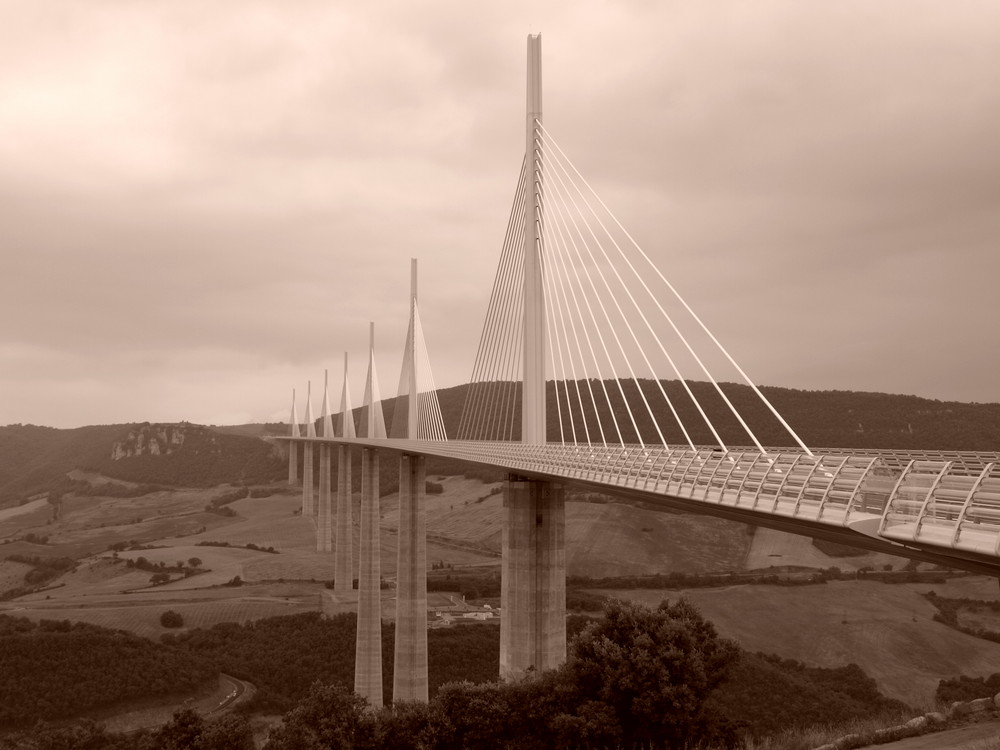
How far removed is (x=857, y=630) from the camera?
44.9 metres

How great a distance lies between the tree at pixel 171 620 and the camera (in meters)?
49.2

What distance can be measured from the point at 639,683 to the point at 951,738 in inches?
257

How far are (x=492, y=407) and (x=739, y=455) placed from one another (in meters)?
21.4

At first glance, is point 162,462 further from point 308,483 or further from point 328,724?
point 328,724

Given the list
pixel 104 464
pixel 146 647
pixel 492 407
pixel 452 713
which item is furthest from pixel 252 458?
pixel 452 713

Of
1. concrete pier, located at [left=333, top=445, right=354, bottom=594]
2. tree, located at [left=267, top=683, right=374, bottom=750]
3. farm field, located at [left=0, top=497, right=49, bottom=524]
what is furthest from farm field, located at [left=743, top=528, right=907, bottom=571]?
farm field, located at [left=0, top=497, right=49, bottom=524]

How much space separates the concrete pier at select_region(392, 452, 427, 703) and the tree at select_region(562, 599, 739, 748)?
16.3 meters

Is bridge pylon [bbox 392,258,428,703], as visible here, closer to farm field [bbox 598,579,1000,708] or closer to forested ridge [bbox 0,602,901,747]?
forested ridge [bbox 0,602,901,747]

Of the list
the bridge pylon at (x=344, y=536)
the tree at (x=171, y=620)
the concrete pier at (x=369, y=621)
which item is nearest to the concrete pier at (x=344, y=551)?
the bridge pylon at (x=344, y=536)

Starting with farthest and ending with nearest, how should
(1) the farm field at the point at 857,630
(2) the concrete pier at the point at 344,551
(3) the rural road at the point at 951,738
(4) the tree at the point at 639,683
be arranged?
(2) the concrete pier at the point at 344,551
(1) the farm field at the point at 857,630
(4) the tree at the point at 639,683
(3) the rural road at the point at 951,738

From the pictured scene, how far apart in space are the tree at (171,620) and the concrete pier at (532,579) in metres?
32.6

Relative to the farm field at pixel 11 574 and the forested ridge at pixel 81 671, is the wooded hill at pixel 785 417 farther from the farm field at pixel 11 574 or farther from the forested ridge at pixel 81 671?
the farm field at pixel 11 574

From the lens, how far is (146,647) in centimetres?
4038

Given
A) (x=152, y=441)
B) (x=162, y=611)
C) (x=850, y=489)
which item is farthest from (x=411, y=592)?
(x=152, y=441)
